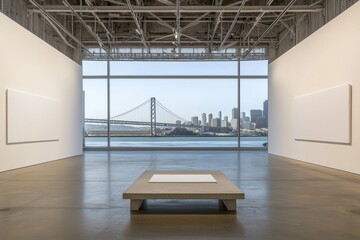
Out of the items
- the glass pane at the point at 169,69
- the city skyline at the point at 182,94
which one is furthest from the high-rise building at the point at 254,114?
Result: the glass pane at the point at 169,69

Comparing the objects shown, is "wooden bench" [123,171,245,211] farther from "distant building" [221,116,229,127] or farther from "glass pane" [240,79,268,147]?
"distant building" [221,116,229,127]

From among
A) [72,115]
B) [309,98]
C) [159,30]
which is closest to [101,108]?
[72,115]

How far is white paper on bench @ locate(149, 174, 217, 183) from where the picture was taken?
4301 millimetres

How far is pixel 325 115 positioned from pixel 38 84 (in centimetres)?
761

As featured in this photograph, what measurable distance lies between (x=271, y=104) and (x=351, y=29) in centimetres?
647

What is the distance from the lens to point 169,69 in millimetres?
15648

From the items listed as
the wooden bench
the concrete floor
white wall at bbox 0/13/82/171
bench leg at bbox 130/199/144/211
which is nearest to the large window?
white wall at bbox 0/13/82/171

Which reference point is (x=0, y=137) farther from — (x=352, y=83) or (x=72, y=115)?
(x=352, y=83)

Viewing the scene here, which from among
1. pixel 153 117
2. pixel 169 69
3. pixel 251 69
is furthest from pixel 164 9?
pixel 153 117

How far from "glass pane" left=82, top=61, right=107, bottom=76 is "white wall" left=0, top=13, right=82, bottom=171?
1.83 meters

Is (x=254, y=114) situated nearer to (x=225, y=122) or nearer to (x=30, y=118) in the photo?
(x=225, y=122)

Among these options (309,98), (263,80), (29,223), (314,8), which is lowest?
(29,223)

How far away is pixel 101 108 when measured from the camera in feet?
52.6

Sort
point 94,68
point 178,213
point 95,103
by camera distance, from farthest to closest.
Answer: point 95,103 < point 94,68 < point 178,213
